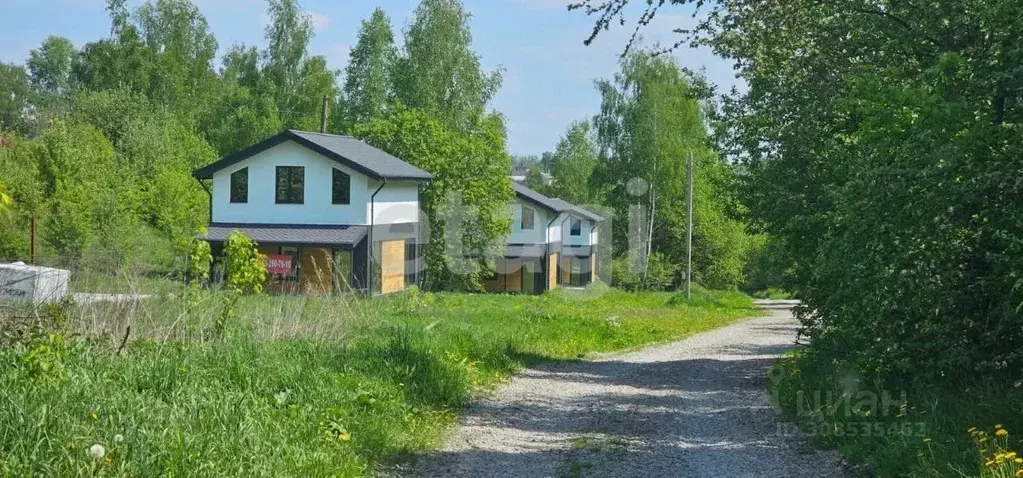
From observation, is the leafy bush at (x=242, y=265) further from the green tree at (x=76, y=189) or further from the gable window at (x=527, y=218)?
the gable window at (x=527, y=218)

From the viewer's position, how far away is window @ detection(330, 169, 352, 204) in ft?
134

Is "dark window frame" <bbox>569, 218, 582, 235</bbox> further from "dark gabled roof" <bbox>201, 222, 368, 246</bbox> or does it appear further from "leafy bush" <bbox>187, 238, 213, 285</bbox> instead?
"leafy bush" <bbox>187, 238, 213, 285</bbox>

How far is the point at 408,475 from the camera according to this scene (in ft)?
32.3

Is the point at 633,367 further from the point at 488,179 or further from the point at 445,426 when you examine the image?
the point at 488,179

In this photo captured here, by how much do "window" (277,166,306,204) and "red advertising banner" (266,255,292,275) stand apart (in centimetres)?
226

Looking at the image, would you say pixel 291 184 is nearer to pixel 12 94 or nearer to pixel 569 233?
pixel 569 233

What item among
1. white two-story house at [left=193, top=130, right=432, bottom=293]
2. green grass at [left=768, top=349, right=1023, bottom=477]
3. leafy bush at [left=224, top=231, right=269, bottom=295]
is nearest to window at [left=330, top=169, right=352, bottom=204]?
white two-story house at [left=193, top=130, right=432, bottom=293]

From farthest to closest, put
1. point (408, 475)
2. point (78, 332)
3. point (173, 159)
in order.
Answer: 1. point (173, 159)
2. point (78, 332)
3. point (408, 475)

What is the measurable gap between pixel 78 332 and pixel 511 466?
15.7ft

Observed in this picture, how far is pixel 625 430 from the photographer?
1272 centimetres

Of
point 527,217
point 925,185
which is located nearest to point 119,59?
point 527,217

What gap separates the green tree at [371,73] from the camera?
203 feet

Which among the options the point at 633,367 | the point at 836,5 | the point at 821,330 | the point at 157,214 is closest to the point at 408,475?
the point at 836,5

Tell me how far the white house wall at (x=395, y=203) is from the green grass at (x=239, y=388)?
69.9 feet
